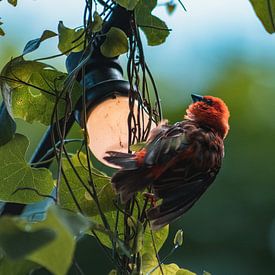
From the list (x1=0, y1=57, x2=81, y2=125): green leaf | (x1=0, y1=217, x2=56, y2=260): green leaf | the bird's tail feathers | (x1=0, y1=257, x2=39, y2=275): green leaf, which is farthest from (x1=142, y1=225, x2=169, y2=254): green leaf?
(x1=0, y1=217, x2=56, y2=260): green leaf

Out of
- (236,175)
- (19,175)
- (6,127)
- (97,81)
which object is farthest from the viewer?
(236,175)

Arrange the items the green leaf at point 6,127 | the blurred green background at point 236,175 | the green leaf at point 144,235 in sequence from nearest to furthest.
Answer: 1. the green leaf at point 6,127
2. the green leaf at point 144,235
3. the blurred green background at point 236,175

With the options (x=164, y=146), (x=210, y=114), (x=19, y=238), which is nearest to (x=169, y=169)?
(x=164, y=146)

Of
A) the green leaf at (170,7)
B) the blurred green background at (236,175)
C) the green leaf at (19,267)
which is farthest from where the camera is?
the blurred green background at (236,175)

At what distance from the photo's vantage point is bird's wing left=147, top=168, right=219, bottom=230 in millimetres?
1142

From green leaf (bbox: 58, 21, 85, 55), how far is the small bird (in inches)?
6.7

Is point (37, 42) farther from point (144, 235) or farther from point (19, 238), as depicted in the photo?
point (19, 238)

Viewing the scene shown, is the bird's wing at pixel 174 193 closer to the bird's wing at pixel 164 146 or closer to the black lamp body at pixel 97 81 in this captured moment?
the bird's wing at pixel 164 146

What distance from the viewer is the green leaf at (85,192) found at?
1.19 metres

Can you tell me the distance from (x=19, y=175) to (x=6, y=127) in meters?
0.13

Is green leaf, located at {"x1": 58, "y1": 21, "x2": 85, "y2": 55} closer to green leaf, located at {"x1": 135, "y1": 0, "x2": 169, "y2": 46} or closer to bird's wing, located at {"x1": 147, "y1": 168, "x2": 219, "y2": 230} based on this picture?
green leaf, located at {"x1": 135, "y1": 0, "x2": 169, "y2": 46}

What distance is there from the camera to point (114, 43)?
1.19 meters

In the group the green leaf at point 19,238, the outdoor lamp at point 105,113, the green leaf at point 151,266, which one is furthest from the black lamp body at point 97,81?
the green leaf at point 19,238

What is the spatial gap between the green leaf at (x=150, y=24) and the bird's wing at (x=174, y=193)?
0.24 meters
